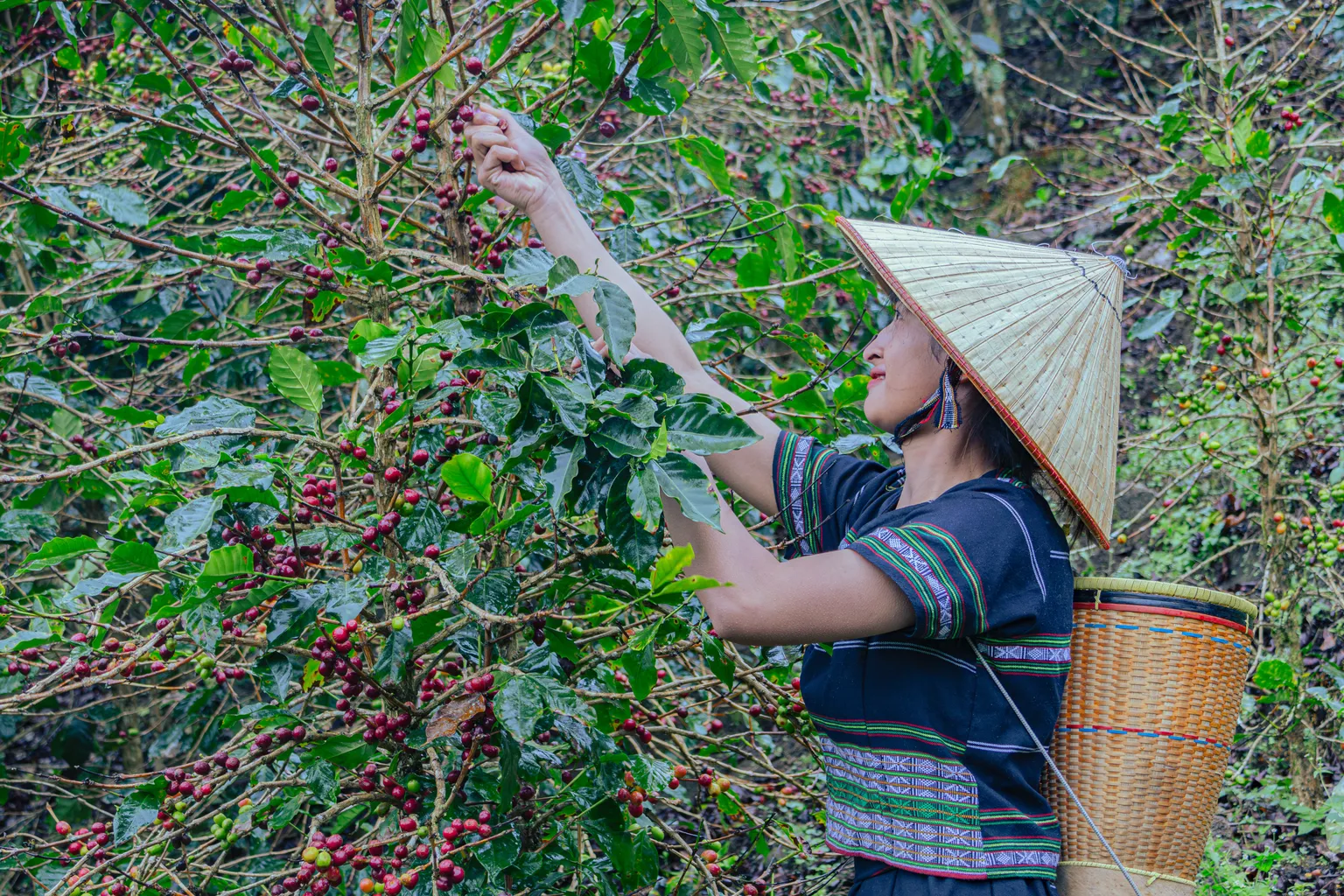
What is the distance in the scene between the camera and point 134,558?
60.2 inches

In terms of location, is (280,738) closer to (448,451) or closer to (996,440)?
(448,451)

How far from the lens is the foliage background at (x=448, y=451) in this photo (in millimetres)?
1614

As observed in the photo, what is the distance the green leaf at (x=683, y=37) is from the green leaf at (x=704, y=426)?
66 cm

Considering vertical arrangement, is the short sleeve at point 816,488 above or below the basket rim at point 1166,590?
below

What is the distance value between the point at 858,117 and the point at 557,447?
404 cm

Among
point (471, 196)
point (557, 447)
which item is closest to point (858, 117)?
point (471, 196)

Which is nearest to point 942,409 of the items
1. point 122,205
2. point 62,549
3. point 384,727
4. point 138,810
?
point 384,727

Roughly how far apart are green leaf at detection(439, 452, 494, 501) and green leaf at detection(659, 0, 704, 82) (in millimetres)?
762

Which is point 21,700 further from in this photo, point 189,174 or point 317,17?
point 189,174

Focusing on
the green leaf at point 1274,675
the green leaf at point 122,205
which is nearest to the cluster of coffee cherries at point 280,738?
the green leaf at point 122,205

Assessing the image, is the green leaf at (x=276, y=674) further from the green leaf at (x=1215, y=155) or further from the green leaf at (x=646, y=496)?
the green leaf at (x=1215, y=155)

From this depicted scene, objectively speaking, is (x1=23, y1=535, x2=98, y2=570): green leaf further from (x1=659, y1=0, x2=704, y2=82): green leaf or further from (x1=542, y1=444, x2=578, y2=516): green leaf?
(x1=659, y1=0, x2=704, y2=82): green leaf

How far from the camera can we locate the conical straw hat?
1595 mm

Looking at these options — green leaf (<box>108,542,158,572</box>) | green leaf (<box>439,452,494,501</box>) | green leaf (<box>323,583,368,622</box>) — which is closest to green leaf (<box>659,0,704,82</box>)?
green leaf (<box>439,452,494,501</box>)
